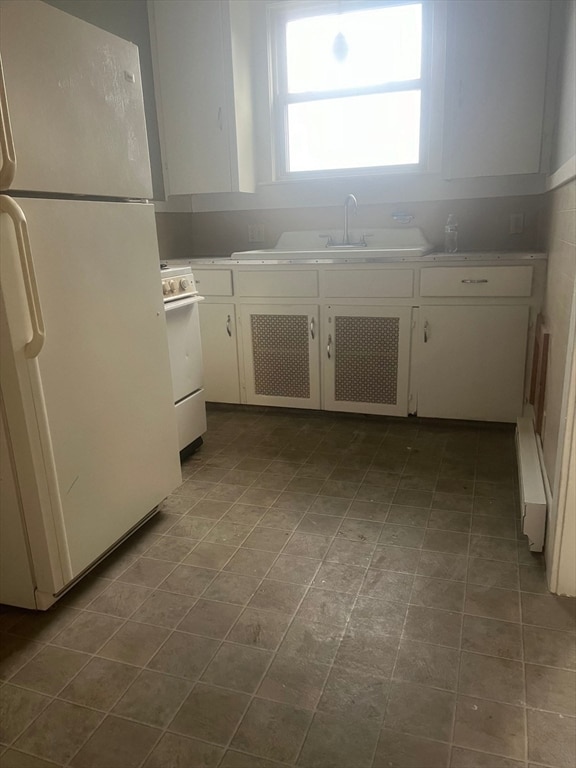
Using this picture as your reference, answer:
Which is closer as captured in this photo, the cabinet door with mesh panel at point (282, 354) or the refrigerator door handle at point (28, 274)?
the refrigerator door handle at point (28, 274)

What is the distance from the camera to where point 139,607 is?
1706 mm

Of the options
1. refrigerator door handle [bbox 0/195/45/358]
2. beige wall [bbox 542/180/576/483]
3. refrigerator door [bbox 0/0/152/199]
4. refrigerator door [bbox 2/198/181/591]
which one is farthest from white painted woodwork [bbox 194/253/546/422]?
refrigerator door handle [bbox 0/195/45/358]

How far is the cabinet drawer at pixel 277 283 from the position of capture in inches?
122

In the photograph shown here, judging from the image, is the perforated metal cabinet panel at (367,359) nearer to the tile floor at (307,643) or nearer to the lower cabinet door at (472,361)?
the lower cabinet door at (472,361)

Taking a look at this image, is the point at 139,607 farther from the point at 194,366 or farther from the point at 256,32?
the point at 256,32

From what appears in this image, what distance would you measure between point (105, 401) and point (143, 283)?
17.6 inches

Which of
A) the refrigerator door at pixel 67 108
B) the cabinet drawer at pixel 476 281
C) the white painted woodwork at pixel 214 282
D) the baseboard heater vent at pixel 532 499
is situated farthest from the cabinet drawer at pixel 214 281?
the baseboard heater vent at pixel 532 499

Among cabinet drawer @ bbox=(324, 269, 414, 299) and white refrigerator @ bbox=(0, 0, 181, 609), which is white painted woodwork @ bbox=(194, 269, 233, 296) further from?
white refrigerator @ bbox=(0, 0, 181, 609)

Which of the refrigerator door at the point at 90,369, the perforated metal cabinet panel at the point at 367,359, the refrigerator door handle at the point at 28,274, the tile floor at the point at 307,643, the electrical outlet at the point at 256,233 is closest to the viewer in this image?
the tile floor at the point at 307,643

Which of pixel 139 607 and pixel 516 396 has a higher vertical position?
pixel 516 396

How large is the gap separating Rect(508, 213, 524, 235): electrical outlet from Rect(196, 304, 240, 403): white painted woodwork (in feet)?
5.41

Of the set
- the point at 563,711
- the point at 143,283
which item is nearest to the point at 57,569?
the point at 143,283

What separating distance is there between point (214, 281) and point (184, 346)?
0.78 metres

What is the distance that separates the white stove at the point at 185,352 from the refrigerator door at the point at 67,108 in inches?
23.5
